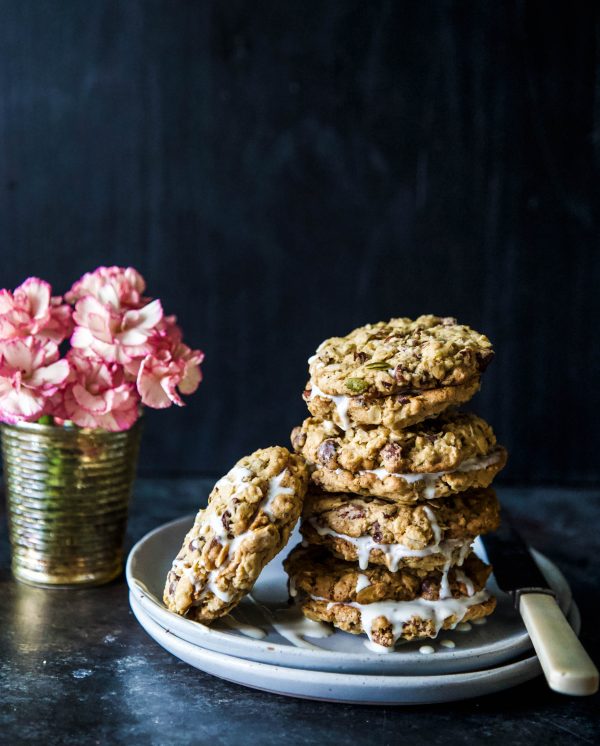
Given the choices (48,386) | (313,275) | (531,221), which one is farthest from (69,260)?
(531,221)

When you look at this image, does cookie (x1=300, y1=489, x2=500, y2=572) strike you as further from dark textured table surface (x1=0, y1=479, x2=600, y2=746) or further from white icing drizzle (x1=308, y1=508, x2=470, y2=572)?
dark textured table surface (x1=0, y1=479, x2=600, y2=746)

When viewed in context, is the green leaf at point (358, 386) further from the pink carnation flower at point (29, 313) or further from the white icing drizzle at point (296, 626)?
the pink carnation flower at point (29, 313)

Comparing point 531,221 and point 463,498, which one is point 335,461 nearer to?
point 463,498

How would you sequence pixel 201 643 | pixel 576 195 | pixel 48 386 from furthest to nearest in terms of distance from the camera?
pixel 576 195 < pixel 48 386 < pixel 201 643

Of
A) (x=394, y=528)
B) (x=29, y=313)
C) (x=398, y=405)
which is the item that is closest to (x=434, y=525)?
(x=394, y=528)

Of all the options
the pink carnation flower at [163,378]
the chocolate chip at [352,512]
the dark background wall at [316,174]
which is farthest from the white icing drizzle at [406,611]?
the dark background wall at [316,174]

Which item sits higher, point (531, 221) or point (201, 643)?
point (531, 221)

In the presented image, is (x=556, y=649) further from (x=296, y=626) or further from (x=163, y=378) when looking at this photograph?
(x=163, y=378)
